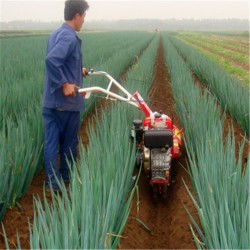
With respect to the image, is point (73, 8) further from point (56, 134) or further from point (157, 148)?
point (157, 148)

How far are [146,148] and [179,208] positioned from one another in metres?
0.49

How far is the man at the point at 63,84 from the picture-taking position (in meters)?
2.91

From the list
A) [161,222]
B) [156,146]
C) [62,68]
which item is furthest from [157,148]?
[62,68]

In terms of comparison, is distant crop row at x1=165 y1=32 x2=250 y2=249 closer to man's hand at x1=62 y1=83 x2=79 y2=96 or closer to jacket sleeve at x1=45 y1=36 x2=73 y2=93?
man's hand at x1=62 y1=83 x2=79 y2=96

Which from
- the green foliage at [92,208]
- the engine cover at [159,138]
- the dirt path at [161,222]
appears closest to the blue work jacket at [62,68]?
the green foliage at [92,208]

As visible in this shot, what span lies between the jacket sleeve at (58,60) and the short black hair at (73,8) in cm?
20

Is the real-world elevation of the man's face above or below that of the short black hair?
below

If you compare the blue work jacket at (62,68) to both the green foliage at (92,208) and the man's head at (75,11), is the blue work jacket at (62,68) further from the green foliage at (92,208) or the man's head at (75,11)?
the green foliage at (92,208)

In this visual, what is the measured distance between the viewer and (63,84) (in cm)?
292

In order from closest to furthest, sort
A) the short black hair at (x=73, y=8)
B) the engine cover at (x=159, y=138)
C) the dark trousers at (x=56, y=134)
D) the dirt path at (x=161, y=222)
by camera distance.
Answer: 1. the dirt path at (x=161, y=222)
2. the engine cover at (x=159, y=138)
3. the short black hair at (x=73, y=8)
4. the dark trousers at (x=56, y=134)

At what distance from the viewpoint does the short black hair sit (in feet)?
9.79

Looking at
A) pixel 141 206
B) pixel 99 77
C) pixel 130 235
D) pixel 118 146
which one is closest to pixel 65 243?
pixel 130 235

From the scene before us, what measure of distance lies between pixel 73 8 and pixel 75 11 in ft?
0.09

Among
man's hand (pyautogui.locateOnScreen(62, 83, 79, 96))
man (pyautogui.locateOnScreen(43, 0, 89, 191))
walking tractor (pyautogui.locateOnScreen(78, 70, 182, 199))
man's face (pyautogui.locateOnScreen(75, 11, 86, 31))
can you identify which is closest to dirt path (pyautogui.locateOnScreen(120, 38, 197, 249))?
walking tractor (pyautogui.locateOnScreen(78, 70, 182, 199))
